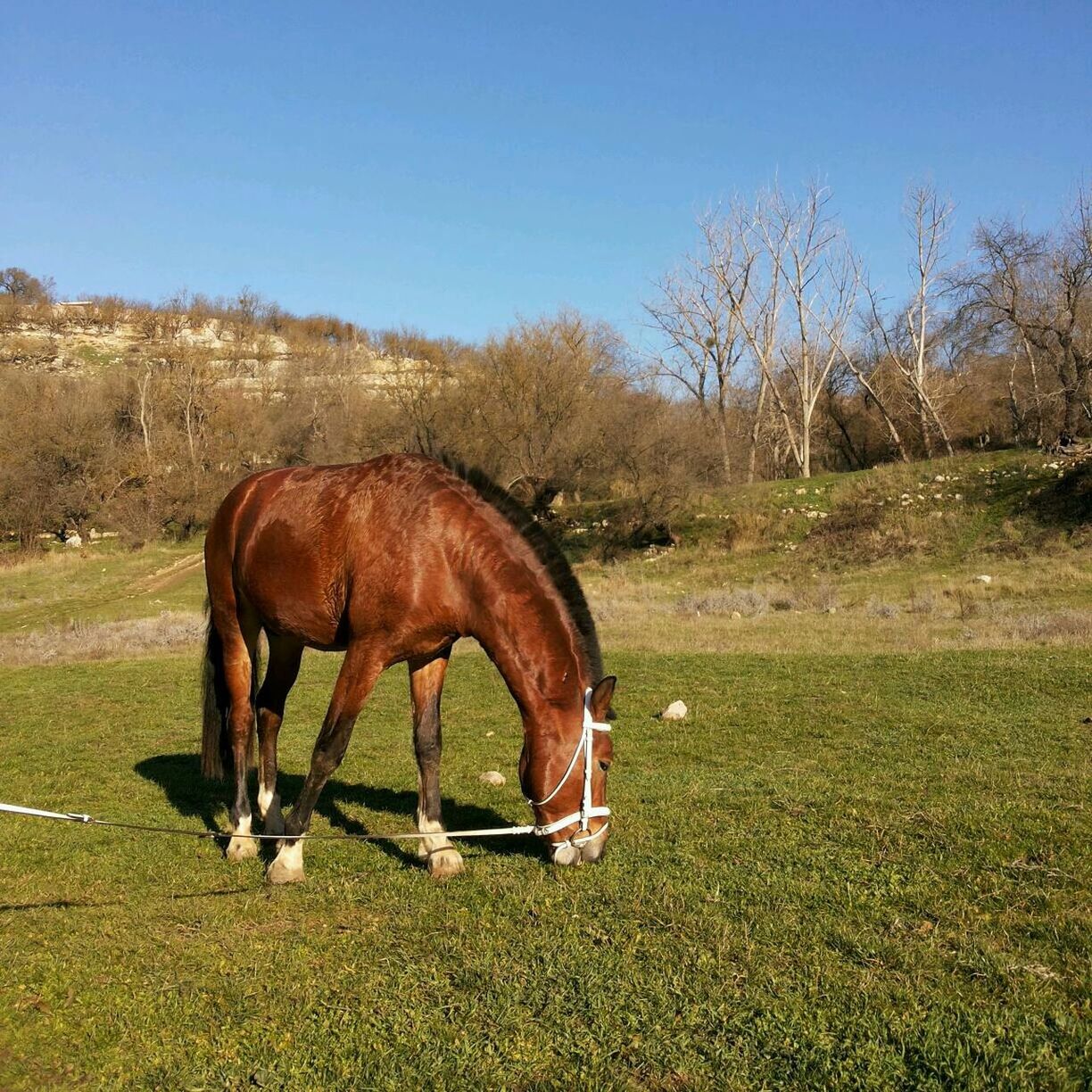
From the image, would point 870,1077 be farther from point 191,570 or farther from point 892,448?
point 892,448

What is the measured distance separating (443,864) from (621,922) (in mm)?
1352

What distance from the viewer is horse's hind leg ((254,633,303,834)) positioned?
617cm

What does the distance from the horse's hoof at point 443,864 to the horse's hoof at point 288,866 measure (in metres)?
0.78

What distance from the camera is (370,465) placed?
5648 mm

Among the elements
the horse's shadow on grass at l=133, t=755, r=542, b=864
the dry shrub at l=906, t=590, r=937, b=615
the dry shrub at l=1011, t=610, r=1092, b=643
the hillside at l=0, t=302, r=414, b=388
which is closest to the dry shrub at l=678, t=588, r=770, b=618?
the dry shrub at l=906, t=590, r=937, b=615

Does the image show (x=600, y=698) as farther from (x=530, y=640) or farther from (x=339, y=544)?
(x=339, y=544)

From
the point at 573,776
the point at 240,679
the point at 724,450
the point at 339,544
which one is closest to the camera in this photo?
the point at 573,776

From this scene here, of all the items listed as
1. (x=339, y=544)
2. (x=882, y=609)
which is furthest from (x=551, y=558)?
(x=882, y=609)

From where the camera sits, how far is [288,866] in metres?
5.05

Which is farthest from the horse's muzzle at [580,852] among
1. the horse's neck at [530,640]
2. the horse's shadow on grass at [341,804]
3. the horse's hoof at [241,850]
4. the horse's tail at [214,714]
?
the horse's tail at [214,714]

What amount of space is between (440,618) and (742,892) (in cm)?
219

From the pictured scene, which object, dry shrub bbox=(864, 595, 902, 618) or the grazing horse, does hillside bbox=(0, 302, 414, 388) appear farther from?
the grazing horse

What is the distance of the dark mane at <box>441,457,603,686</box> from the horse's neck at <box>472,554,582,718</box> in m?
0.05

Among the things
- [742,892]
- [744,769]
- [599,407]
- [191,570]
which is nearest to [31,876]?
[742,892]
